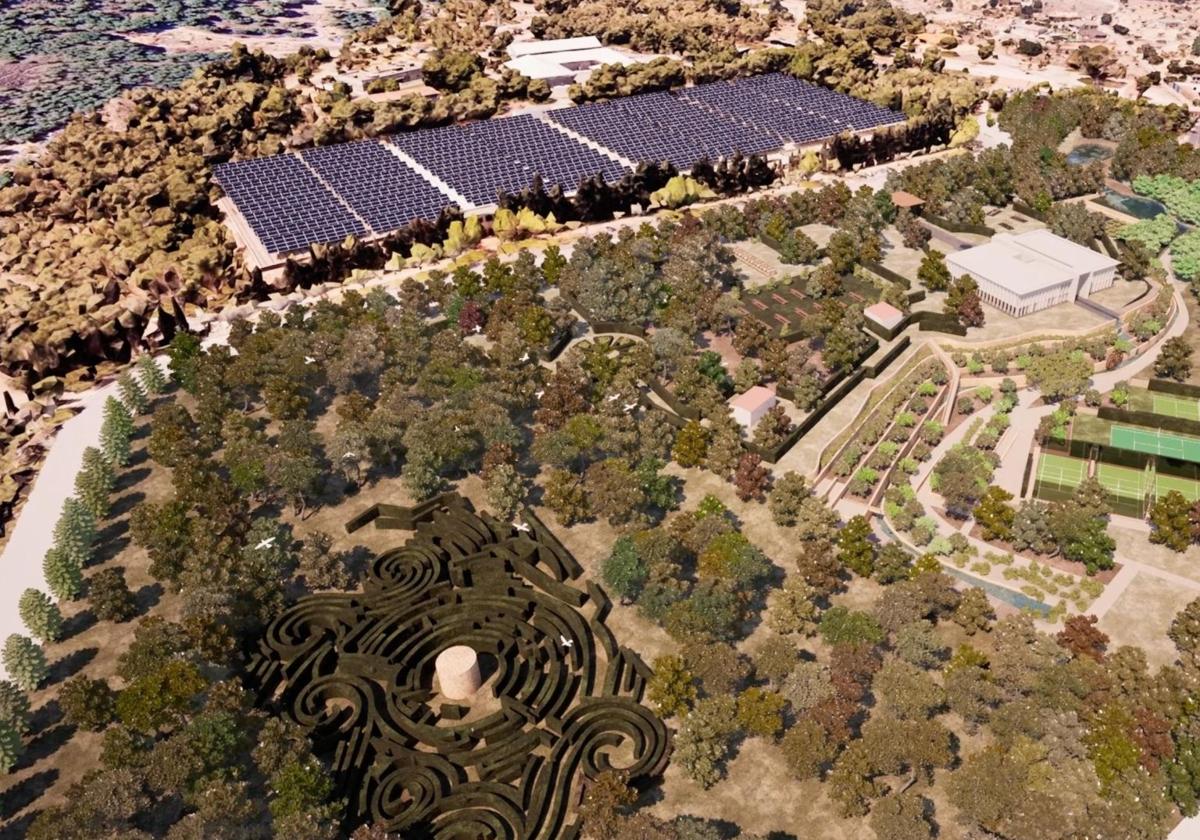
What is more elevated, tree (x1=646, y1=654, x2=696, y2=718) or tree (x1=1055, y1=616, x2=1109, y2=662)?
tree (x1=646, y1=654, x2=696, y2=718)

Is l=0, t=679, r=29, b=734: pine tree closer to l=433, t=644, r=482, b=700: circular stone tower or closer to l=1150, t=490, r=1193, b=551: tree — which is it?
l=433, t=644, r=482, b=700: circular stone tower

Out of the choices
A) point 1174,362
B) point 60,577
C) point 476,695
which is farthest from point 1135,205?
point 60,577

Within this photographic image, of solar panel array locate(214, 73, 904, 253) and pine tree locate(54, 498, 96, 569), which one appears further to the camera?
solar panel array locate(214, 73, 904, 253)

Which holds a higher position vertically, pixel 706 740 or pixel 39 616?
pixel 39 616

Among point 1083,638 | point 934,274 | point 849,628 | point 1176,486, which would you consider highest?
point 934,274

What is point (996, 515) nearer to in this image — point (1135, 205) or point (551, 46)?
point (1135, 205)

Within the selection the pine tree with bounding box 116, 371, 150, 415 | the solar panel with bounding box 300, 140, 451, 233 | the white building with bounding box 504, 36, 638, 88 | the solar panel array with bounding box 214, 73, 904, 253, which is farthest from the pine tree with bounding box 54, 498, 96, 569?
the white building with bounding box 504, 36, 638, 88

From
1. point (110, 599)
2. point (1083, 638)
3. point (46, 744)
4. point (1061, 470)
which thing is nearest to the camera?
point (46, 744)
